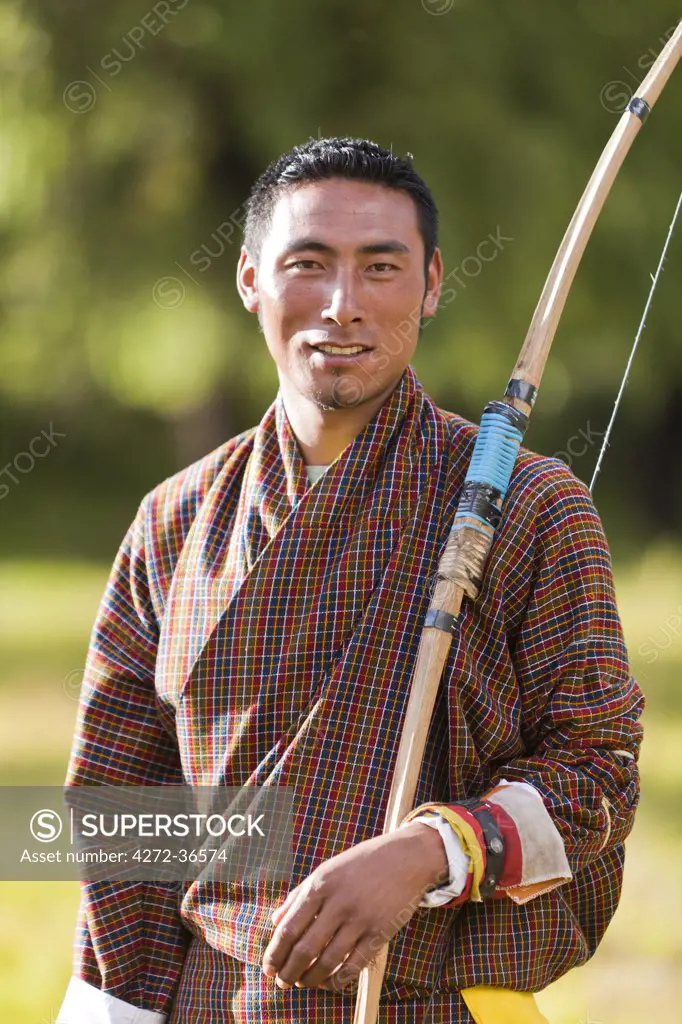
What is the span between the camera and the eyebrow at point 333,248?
2193 millimetres

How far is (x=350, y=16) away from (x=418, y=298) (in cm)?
902

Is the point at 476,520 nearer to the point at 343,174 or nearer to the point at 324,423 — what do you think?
the point at 324,423

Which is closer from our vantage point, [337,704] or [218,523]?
[337,704]

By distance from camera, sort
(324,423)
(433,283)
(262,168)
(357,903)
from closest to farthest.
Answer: (357,903), (324,423), (433,283), (262,168)

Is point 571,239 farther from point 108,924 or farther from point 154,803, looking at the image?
point 108,924

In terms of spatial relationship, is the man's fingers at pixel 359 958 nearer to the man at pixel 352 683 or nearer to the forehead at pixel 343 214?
the man at pixel 352 683

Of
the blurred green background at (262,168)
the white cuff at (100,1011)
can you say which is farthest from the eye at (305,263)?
the blurred green background at (262,168)

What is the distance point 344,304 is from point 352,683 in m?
0.60

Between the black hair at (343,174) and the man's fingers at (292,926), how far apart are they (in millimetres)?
1085

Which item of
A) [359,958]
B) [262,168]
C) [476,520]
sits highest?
[262,168]

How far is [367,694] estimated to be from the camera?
81.8 inches

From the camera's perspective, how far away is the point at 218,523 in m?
2.36

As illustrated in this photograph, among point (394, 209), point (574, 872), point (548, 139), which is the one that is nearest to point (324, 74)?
point (548, 139)

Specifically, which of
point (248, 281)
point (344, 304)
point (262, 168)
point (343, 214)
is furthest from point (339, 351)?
point (262, 168)
